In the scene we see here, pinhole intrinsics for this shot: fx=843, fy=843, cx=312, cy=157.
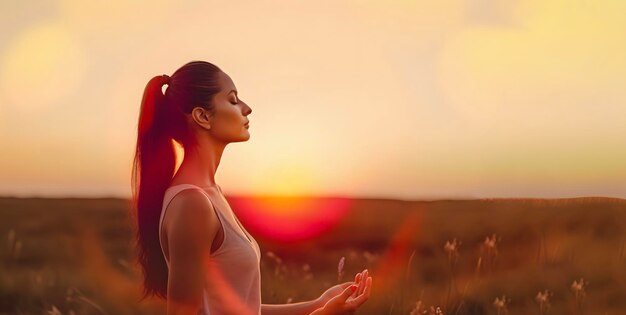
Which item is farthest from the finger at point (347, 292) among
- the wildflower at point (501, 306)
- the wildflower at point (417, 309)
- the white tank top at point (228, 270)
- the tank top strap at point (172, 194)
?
the wildflower at point (501, 306)

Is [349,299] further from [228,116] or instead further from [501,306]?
[501,306]

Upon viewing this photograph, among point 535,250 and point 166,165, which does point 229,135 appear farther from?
point 535,250

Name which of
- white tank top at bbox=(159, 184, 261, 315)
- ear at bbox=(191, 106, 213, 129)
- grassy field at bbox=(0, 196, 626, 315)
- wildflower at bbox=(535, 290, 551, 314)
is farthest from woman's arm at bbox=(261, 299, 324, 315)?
wildflower at bbox=(535, 290, 551, 314)

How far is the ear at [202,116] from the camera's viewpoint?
3.55m

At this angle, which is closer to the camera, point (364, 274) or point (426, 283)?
point (364, 274)

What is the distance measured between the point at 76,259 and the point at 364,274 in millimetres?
6886

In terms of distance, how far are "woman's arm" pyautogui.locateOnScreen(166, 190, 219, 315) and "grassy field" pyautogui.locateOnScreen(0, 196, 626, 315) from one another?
382 centimetres

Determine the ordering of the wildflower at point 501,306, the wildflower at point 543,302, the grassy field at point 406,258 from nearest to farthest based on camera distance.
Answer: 1. the wildflower at point 501,306
2. the wildflower at point 543,302
3. the grassy field at point 406,258

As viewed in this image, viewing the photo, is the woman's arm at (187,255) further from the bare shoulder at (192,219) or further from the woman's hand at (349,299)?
the woman's hand at (349,299)

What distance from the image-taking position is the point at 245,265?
3412mm

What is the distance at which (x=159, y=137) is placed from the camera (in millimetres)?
3615

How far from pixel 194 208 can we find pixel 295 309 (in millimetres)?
1019

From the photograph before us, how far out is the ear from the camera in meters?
3.55

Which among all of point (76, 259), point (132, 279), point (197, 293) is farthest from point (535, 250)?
point (197, 293)
